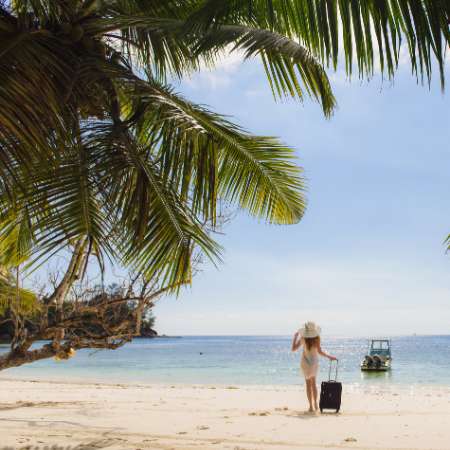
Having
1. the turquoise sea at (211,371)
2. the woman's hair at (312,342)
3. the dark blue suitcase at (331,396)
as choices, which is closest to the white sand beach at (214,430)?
the dark blue suitcase at (331,396)

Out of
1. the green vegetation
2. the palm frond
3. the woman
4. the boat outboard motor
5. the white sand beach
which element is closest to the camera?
the green vegetation

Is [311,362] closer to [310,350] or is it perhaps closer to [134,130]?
[310,350]

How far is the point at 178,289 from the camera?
4125 millimetres

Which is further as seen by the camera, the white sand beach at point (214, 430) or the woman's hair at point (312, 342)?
the woman's hair at point (312, 342)

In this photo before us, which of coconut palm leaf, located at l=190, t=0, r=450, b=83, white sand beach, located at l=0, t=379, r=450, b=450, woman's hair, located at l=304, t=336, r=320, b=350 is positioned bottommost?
white sand beach, located at l=0, t=379, r=450, b=450

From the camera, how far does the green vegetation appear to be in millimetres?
2889

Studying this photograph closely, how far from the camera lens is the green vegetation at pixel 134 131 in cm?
289

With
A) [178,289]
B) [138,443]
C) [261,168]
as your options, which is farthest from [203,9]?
[138,443]

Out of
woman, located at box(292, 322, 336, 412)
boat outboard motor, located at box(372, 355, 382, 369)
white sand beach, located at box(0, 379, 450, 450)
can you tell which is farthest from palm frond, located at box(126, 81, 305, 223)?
boat outboard motor, located at box(372, 355, 382, 369)

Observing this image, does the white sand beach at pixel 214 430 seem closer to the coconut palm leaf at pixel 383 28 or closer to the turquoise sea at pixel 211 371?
the turquoise sea at pixel 211 371

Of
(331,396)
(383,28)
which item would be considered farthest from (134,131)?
(331,396)

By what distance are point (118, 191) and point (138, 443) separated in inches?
134

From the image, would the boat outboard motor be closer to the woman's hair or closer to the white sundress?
the white sundress

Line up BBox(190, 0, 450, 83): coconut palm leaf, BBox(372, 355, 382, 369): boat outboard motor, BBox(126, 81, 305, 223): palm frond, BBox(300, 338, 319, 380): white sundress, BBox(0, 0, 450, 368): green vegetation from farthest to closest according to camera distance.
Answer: BBox(372, 355, 382, 369): boat outboard motor
BBox(300, 338, 319, 380): white sundress
BBox(126, 81, 305, 223): palm frond
BBox(0, 0, 450, 368): green vegetation
BBox(190, 0, 450, 83): coconut palm leaf
